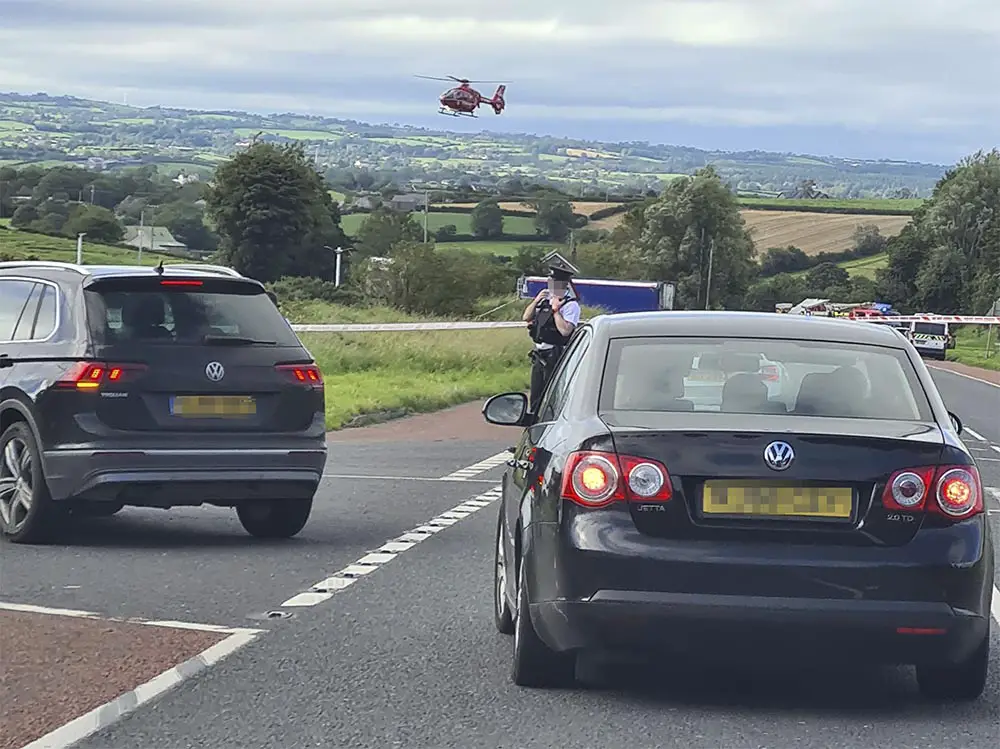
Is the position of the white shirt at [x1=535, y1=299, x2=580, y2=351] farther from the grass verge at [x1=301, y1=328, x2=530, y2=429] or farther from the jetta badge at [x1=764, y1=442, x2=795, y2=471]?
the jetta badge at [x1=764, y1=442, x2=795, y2=471]

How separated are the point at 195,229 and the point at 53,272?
3199 inches

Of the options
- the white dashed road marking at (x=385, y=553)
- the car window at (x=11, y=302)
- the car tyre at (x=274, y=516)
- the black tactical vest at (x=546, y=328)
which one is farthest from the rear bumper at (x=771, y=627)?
the black tactical vest at (x=546, y=328)

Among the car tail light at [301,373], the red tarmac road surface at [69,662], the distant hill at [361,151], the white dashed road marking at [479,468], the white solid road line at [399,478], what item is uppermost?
the car tail light at [301,373]

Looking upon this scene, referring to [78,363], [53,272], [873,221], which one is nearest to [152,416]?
[78,363]

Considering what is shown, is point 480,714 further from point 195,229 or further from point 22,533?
point 195,229

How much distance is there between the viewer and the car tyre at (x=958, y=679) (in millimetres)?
6480

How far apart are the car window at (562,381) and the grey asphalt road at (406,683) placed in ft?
3.42

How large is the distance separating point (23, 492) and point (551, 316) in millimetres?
6941

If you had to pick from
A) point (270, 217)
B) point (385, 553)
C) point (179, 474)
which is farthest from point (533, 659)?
point (270, 217)

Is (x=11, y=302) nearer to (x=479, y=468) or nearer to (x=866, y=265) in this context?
(x=479, y=468)

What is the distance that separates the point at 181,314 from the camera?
35.3ft

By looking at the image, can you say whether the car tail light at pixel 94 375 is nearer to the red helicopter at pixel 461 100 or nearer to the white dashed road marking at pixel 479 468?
the white dashed road marking at pixel 479 468

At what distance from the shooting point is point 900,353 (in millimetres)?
7086

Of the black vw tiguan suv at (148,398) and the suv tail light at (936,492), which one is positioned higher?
the suv tail light at (936,492)
